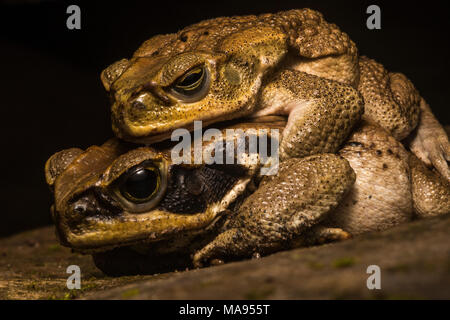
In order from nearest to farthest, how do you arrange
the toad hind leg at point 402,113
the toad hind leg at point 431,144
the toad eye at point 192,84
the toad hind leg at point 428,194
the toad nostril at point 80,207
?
the toad nostril at point 80,207, the toad eye at point 192,84, the toad hind leg at point 428,194, the toad hind leg at point 402,113, the toad hind leg at point 431,144

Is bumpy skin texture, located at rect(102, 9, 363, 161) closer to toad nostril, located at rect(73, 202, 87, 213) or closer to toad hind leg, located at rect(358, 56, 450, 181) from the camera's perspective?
toad hind leg, located at rect(358, 56, 450, 181)

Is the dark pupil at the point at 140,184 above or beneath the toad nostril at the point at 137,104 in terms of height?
beneath

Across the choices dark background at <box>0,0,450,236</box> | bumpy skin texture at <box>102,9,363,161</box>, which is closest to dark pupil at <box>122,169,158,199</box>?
bumpy skin texture at <box>102,9,363,161</box>

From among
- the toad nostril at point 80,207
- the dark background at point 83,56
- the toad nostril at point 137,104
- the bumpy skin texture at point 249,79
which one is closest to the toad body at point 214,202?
the toad nostril at point 80,207

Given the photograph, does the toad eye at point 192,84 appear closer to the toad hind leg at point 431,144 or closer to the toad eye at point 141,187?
the toad eye at point 141,187

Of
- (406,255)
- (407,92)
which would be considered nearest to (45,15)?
(407,92)

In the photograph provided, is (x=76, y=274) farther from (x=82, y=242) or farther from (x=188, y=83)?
(x=188, y=83)

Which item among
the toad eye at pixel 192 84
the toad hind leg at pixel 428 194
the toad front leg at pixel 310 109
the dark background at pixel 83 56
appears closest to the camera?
the toad eye at pixel 192 84

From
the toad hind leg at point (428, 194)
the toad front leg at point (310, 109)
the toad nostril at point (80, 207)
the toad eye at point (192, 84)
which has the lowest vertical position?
the toad hind leg at point (428, 194)

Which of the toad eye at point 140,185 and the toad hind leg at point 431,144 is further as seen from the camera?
the toad hind leg at point 431,144
